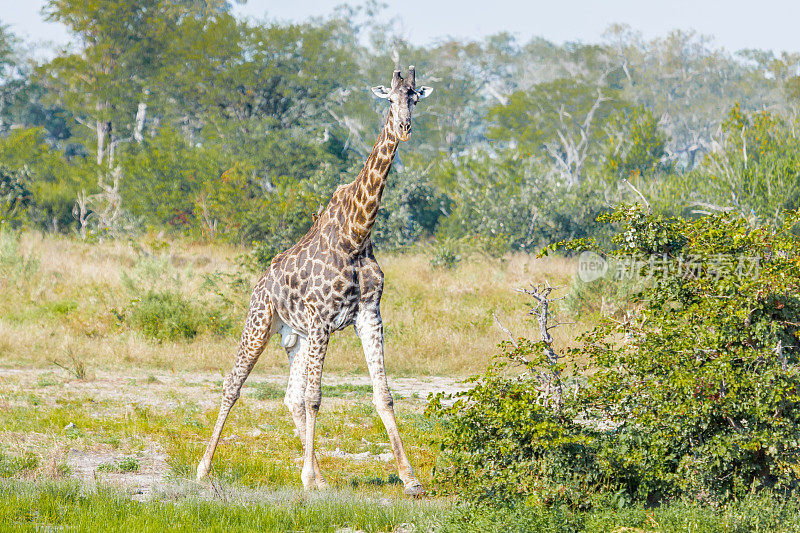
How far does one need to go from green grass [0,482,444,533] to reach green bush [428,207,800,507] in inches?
25.0

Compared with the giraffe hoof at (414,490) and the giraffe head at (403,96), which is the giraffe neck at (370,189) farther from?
the giraffe hoof at (414,490)

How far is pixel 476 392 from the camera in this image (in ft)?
20.0

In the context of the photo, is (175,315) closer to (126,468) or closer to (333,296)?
(126,468)

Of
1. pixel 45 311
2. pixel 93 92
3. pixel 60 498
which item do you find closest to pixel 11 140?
pixel 93 92

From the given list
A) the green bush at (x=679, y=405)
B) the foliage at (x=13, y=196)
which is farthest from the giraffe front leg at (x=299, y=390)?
the foliage at (x=13, y=196)

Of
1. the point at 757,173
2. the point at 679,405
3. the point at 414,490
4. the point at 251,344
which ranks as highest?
the point at 757,173

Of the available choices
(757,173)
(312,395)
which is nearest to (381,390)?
(312,395)

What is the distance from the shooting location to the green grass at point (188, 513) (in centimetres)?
575

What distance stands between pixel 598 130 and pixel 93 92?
91.8 feet

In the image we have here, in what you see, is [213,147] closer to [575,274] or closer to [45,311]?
[45,311]

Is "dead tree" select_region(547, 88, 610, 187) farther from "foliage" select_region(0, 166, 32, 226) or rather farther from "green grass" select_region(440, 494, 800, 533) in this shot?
"green grass" select_region(440, 494, 800, 533)

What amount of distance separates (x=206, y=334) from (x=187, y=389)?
3844 mm

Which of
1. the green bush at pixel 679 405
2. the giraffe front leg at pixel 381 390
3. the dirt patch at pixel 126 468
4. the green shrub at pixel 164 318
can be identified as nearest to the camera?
the green bush at pixel 679 405

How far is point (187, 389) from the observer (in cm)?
1245
